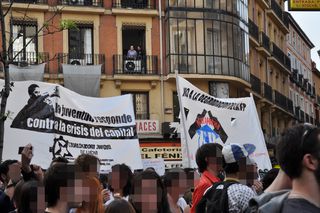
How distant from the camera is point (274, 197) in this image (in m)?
3.05

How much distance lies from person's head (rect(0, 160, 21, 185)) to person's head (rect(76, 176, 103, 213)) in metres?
2.20

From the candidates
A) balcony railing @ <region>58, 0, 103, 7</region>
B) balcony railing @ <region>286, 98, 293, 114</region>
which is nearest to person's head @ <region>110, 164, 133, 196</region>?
balcony railing @ <region>58, 0, 103, 7</region>

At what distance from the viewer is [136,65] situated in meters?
29.7

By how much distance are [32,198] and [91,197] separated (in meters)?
0.41

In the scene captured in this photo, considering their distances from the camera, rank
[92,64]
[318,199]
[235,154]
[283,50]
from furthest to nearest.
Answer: [283,50] → [92,64] → [235,154] → [318,199]

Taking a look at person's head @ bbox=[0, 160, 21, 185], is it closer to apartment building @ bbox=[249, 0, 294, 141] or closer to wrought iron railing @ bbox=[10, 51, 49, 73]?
wrought iron railing @ bbox=[10, 51, 49, 73]

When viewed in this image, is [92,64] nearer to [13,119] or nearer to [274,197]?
[13,119]

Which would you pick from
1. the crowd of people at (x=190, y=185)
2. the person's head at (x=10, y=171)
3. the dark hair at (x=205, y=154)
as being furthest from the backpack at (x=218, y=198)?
the person's head at (x=10, y=171)

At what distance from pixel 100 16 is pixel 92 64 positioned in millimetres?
2296

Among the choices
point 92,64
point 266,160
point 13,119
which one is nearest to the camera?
point 13,119

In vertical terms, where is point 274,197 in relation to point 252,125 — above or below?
below

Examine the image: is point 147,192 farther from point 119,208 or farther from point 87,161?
point 119,208

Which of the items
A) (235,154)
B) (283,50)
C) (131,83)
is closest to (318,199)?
(235,154)

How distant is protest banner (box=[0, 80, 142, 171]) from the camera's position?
10.8 metres
